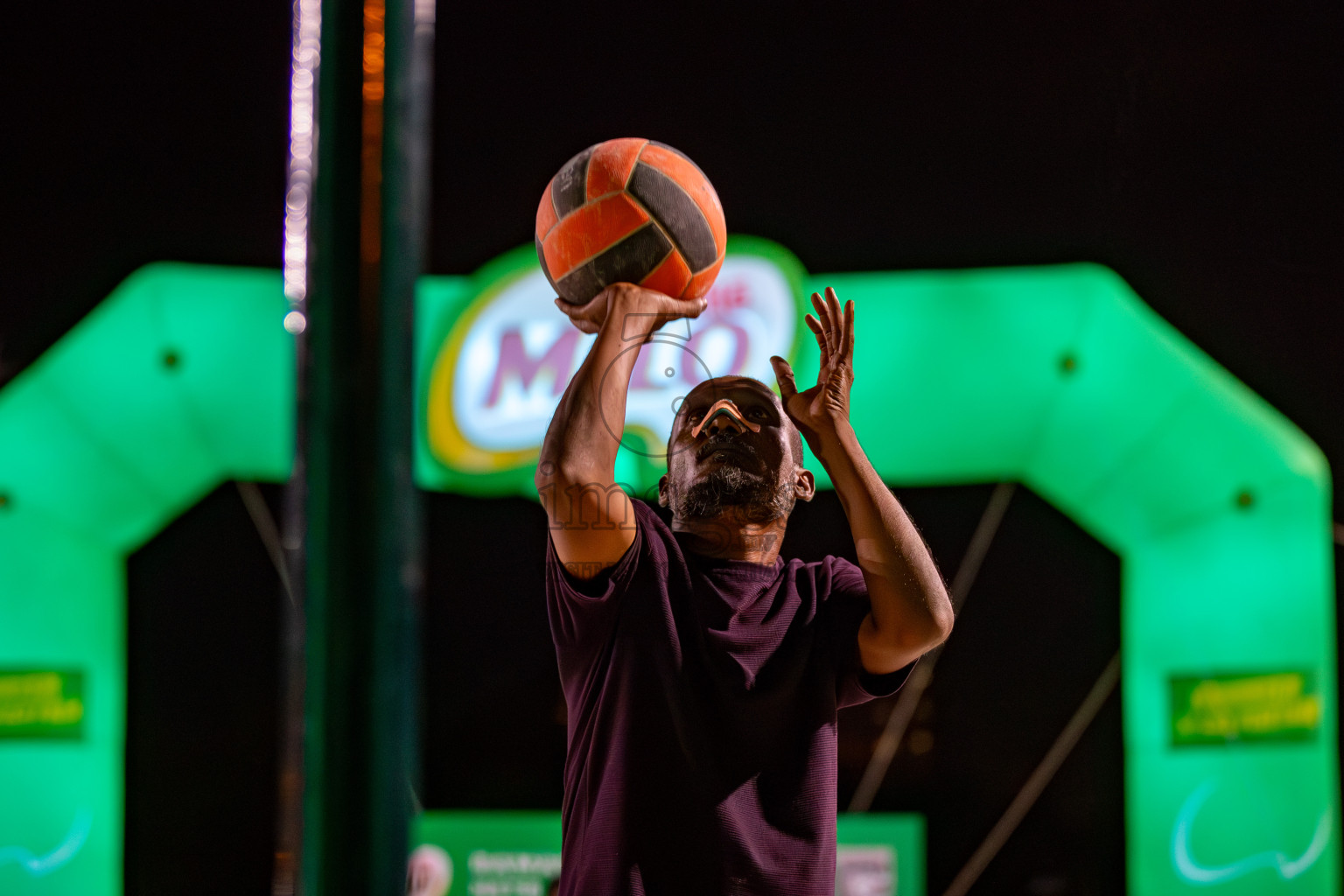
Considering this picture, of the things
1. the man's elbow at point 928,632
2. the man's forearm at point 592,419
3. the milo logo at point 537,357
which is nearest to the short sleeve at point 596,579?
the man's forearm at point 592,419

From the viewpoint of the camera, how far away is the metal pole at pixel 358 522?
0.49 m

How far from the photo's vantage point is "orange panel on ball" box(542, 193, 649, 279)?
1771mm

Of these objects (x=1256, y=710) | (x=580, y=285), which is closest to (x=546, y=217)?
(x=580, y=285)

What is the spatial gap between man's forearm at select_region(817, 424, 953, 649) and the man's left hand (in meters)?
0.06

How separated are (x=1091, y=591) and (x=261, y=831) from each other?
2.70m

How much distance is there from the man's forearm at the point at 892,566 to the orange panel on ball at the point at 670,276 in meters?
0.37

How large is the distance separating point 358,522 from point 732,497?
4.03 feet

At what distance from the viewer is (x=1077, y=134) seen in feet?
12.4

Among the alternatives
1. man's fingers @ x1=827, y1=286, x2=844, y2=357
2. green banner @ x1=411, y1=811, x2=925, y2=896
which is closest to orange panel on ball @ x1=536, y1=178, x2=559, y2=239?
man's fingers @ x1=827, y1=286, x2=844, y2=357

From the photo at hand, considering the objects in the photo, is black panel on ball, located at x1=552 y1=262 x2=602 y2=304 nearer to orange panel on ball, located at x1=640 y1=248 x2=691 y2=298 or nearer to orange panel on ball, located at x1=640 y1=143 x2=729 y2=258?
orange panel on ball, located at x1=640 y1=248 x2=691 y2=298

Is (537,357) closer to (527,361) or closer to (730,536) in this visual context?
(527,361)

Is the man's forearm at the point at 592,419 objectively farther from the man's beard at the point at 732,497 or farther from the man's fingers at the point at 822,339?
the man's fingers at the point at 822,339

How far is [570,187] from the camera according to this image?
186 centimetres

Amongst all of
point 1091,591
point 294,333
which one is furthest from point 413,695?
point 1091,591
